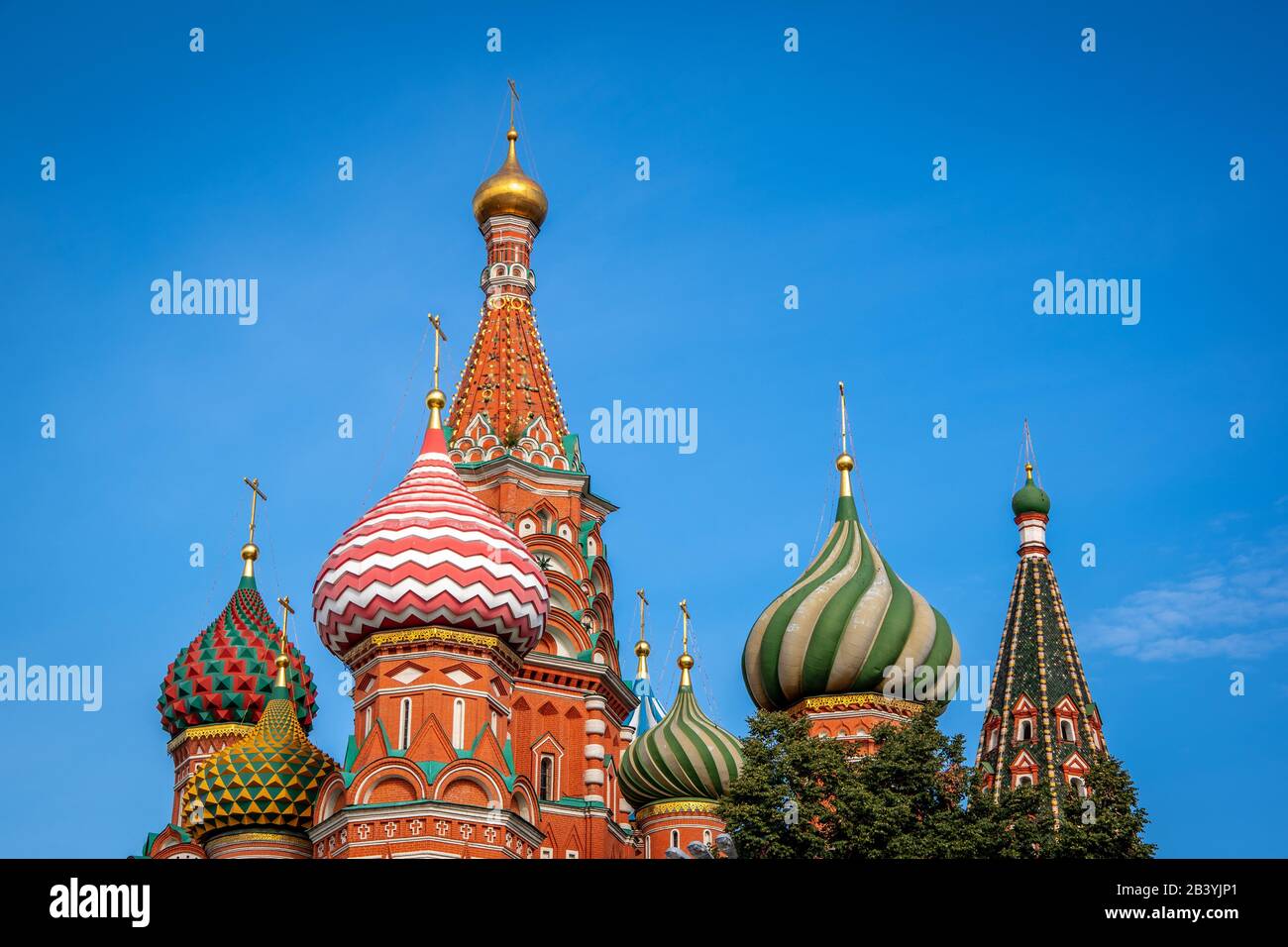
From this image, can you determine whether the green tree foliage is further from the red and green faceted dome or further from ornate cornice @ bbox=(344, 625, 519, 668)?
the red and green faceted dome

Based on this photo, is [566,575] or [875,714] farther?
[566,575]

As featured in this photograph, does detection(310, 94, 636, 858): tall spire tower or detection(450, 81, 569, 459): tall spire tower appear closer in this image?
detection(310, 94, 636, 858): tall spire tower

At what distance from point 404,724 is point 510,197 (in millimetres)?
11754

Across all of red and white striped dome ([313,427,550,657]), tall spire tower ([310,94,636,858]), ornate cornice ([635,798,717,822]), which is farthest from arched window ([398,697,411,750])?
ornate cornice ([635,798,717,822])

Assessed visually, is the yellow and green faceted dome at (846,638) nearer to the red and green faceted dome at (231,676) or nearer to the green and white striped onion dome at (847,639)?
the green and white striped onion dome at (847,639)

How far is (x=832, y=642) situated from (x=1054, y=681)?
3115 mm

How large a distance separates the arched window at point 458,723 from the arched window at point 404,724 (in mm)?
580

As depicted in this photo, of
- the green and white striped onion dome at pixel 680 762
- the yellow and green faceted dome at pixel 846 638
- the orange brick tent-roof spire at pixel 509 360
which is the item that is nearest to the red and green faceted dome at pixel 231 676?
the orange brick tent-roof spire at pixel 509 360

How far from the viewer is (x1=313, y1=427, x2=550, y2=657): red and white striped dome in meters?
28.6

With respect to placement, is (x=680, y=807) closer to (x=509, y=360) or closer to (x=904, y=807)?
(x=509, y=360)

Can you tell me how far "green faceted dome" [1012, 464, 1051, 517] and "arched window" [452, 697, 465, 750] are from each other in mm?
9087

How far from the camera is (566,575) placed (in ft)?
112
